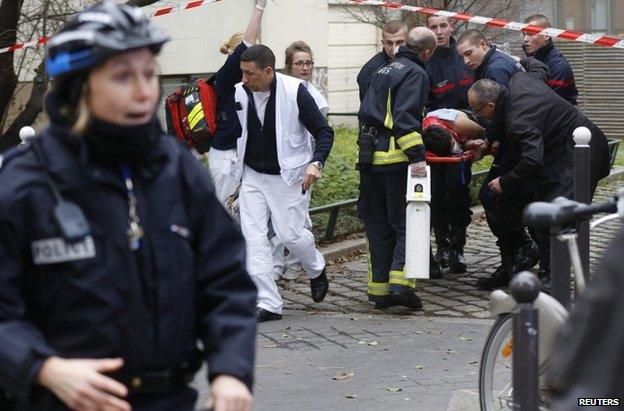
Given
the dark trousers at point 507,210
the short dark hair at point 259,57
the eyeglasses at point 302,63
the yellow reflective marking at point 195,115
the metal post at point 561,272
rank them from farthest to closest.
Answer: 1. the eyeglasses at point 302,63
2. the yellow reflective marking at point 195,115
3. the dark trousers at point 507,210
4. the short dark hair at point 259,57
5. the metal post at point 561,272

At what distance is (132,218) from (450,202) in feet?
24.6

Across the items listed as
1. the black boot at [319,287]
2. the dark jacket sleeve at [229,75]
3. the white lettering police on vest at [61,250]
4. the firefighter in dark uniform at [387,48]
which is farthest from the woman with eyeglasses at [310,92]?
the white lettering police on vest at [61,250]

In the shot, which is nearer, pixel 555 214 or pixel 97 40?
pixel 97 40

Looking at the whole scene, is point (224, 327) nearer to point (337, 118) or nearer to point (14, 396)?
point (14, 396)

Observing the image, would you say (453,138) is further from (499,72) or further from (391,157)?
(391,157)

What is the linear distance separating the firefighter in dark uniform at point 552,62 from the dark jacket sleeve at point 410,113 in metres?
2.13

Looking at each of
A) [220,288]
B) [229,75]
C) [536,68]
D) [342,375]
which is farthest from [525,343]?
[536,68]

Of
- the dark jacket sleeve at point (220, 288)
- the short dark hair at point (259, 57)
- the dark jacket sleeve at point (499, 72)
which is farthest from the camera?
the dark jacket sleeve at point (499, 72)

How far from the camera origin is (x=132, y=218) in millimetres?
2900

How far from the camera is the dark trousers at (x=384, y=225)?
884cm

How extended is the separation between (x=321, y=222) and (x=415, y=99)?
3.27 metres

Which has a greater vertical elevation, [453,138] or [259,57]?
[259,57]

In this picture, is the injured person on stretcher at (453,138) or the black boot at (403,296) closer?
the black boot at (403,296)

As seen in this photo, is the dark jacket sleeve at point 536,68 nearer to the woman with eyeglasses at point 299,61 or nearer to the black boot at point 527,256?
the black boot at point 527,256
